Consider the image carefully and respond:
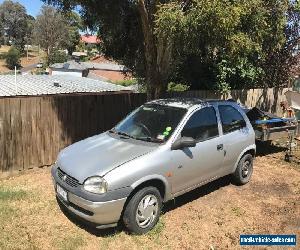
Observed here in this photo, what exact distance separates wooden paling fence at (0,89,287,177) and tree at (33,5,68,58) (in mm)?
65558

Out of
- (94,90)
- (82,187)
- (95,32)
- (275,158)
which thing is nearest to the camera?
(82,187)

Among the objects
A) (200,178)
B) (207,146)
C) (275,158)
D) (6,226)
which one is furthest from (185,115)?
(275,158)

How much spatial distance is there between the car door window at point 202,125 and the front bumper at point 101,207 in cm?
171

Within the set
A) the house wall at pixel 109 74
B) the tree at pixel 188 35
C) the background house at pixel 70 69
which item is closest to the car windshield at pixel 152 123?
the tree at pixel 188 35

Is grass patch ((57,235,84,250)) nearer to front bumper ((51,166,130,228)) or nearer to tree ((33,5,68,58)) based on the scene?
front bumper ((51,166,130,228))

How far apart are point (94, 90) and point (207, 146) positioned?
1470 centimetres

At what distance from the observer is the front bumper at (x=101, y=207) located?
5465mm

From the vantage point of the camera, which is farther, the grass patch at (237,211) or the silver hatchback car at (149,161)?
the grass patch at (237,211)

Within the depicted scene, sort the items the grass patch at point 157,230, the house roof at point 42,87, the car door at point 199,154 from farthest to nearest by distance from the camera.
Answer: the house roof at point 42,87 → the car door at point 199,154 → the grass patch at point 157,230

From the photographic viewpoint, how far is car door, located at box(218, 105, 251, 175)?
7465 mm

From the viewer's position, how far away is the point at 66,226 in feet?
20.5

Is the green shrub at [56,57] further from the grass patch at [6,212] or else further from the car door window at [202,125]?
the car door window at [202,125]

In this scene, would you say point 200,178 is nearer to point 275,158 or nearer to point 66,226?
point 66,226

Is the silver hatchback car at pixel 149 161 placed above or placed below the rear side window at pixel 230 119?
below
